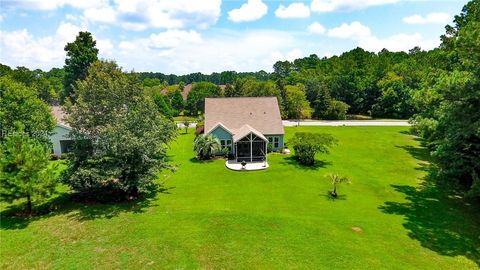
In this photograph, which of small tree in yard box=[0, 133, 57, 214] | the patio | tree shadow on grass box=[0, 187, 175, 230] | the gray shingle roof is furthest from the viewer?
the gray shingle roof

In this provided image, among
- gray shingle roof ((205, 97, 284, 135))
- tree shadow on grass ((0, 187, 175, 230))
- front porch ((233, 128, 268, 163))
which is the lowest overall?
tree shadow on grass ((0, 187, 175, 230))

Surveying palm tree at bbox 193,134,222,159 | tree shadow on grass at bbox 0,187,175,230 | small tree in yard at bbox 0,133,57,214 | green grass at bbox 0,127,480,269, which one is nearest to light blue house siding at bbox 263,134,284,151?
palm tree at bbox 193,134,222,159

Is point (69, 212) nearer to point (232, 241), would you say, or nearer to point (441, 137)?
point (232, 241)

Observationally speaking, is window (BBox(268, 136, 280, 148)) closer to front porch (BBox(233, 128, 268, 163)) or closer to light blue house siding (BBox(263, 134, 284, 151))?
light blue house siding (BBox(263, 134, 284, 151))

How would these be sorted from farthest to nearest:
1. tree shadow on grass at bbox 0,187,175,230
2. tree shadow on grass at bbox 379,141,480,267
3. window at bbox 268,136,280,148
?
window at bbox 268,136,280,148 → tree shadow on grass at bbox 0,187,175,230 → tree shadow on grass at bbox 379,141,480,267

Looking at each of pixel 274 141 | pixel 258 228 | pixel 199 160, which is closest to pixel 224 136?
pixel 199 160

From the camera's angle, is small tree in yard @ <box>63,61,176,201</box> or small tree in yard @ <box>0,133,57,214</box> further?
small tree in yard @ <box>63,61,176,201</box>
